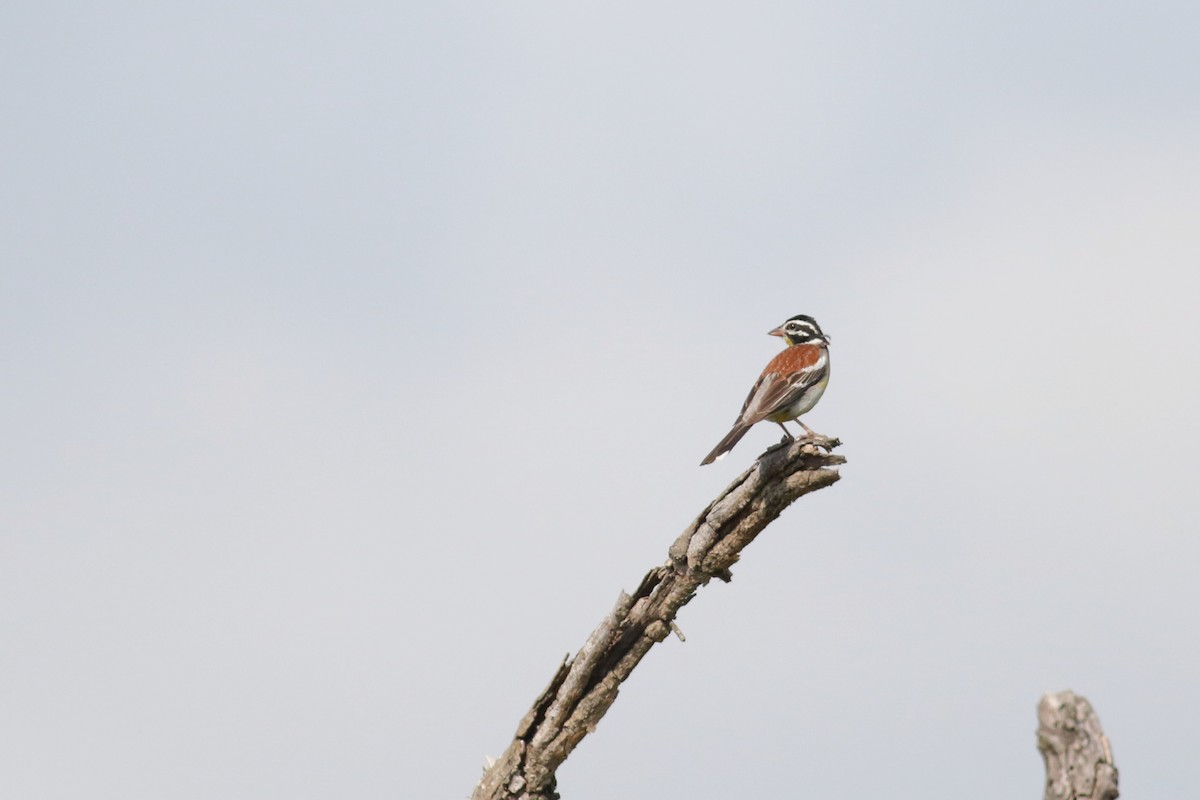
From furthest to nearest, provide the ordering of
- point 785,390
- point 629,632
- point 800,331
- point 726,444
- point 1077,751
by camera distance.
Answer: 1. point 800,331
2. point 785,390
3. point 726,444
4. point 629,632
5. point 1077,751

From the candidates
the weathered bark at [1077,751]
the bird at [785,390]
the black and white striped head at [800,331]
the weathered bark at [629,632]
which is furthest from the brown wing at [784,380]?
the weathered bark at [1077,751]

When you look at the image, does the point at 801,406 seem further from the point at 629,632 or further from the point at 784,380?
the point at 629,632

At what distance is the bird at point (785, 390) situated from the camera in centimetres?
1413

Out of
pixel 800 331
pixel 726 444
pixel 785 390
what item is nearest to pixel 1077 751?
pixel 726 444

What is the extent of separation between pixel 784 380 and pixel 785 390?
20cm

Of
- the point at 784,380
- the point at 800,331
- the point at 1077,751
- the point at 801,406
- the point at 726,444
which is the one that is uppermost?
the point at 800,331

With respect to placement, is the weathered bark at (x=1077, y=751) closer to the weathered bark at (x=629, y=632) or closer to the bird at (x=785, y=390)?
the weathered bark at (x=629, y=632)

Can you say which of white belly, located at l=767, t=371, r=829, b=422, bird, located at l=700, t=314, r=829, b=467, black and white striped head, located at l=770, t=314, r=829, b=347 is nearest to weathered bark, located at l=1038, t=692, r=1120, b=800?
bird, located at l=700, t=314, r=829, b=467

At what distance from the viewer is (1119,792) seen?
7.61 m


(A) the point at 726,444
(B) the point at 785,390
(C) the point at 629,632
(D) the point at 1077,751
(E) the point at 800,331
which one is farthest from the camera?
(E) the point at 800,331

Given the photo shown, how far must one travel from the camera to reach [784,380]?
14688mm

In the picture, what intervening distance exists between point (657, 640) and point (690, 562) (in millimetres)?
825

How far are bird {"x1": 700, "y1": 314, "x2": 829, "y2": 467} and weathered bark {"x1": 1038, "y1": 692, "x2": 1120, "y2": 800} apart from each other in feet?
20.0

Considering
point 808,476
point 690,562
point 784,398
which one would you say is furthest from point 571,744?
point 784,398
